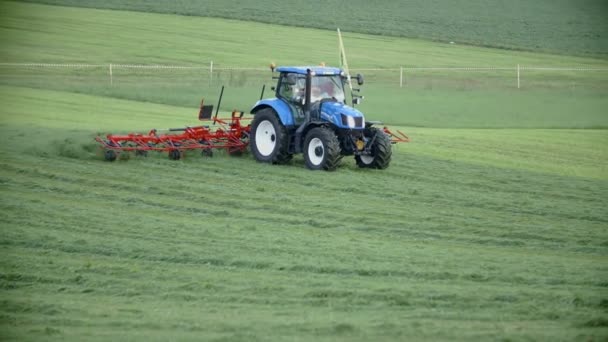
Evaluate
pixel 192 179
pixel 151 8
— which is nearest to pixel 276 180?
pixel 192 179

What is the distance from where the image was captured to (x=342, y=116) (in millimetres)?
16734

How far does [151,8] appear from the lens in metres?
51.3

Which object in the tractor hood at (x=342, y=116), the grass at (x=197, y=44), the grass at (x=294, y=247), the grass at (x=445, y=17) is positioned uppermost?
the grass at (x=445, y=17)

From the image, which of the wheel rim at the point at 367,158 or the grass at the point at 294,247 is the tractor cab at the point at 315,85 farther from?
the grass at the point at 294,247

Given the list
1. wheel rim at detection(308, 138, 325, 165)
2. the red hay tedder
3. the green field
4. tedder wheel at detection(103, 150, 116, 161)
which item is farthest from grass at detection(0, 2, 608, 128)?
tedder wheel at detection(103, 150, 116, 161)

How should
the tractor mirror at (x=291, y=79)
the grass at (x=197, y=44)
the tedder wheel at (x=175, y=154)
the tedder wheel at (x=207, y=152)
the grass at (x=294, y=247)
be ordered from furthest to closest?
the grass at (x=197, y=44) → the tedder wheel at (x=207, y=152) → the tedder wheel at (x=175, y=154) → the tractor mirror at (x=291, y=79) → the grass at (x=294, y=247)

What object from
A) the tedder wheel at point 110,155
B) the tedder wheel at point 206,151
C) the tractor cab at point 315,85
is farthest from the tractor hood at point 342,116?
the tedder wheel at point 110,155

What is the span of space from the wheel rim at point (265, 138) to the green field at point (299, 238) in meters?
0.38

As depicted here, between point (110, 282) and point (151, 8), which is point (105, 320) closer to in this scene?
point (110, 282)

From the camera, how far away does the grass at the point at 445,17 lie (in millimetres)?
51062

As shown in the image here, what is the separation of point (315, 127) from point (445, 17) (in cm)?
3939

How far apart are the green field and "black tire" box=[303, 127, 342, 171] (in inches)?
9.1

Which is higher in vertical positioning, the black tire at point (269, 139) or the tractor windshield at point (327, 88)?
the tractor windshield at point (327, 88)

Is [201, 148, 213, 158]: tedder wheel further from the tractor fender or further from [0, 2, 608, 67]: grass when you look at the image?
[0, 2, 608, 67]: grass
